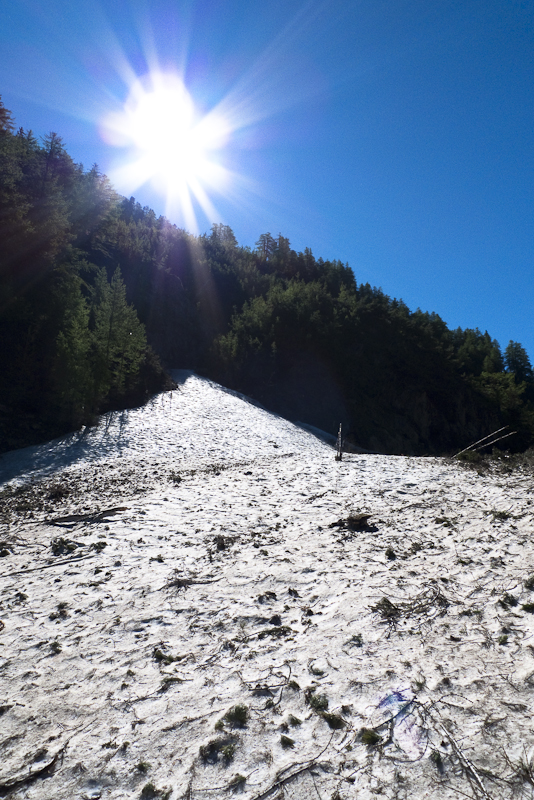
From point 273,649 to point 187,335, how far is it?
38.3m

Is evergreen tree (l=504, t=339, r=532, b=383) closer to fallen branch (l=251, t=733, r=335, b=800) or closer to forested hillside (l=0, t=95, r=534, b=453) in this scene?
forested hillside (l=0, t=95, r=534, b=453)

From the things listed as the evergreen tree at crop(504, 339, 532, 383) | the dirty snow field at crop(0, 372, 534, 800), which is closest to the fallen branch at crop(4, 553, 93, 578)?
the dirty snow field at crop(0, 372, 534, 800)

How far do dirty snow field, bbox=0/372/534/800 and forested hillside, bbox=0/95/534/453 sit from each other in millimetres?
12098

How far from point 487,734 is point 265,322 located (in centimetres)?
3858

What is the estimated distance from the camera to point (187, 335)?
39938mm

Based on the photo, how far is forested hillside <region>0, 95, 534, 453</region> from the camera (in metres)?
17.4

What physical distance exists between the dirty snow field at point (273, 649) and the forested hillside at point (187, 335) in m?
12.1

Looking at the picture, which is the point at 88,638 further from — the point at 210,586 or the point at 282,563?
the point at 282,563

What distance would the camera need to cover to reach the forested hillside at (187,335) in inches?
686

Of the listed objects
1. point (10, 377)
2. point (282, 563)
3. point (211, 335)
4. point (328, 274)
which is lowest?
point (282, 563)

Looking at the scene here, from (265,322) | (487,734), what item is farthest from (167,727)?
(265,322)

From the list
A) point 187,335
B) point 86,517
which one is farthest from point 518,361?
point 86,517

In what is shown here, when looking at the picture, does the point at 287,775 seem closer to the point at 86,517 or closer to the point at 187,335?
the point at 86,517

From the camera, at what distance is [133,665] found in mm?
3512
